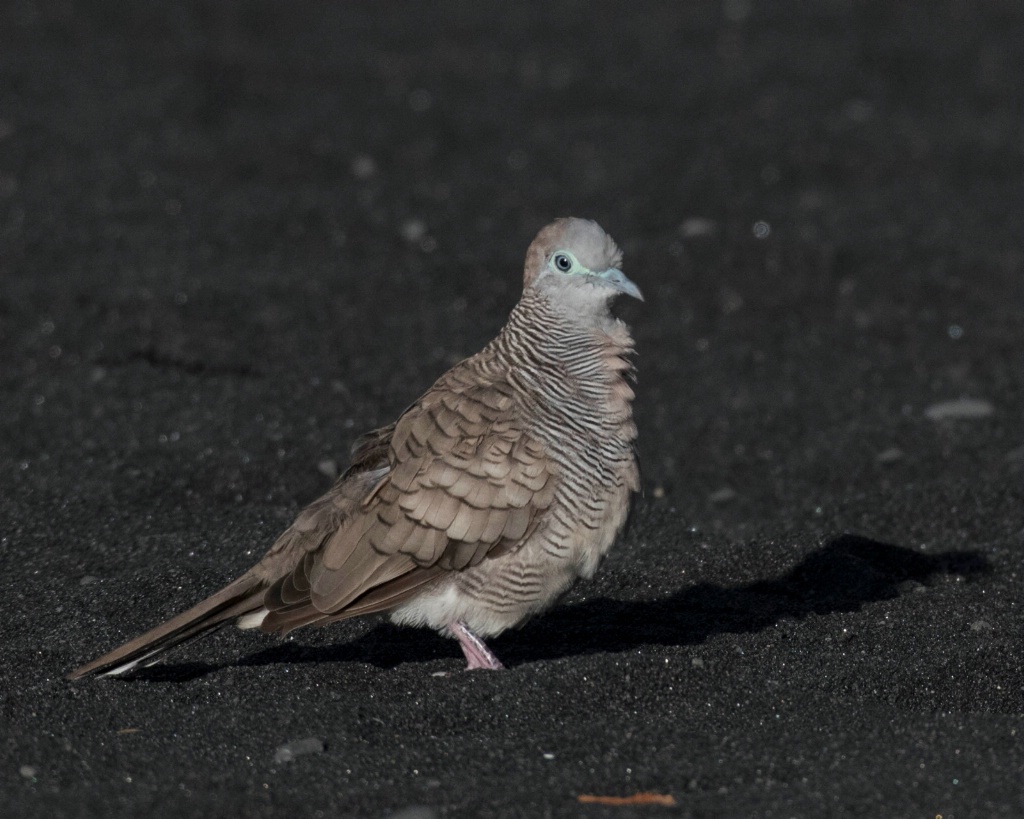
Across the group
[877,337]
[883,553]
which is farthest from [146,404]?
[877,337]

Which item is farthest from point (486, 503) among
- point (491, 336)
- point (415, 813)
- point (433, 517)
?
point (491, 336)

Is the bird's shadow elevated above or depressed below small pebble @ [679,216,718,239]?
below

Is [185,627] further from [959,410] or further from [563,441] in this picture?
[959,410]

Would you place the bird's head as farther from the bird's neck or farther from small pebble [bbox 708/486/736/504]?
small pebble [bbox 708/486/736/504]

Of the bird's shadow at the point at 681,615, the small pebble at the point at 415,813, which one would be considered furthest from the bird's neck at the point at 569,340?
the small pebble at the point at 415,813

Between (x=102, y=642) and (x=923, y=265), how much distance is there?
7.07m

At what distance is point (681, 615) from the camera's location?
6.50m

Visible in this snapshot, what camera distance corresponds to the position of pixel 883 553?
7.38m

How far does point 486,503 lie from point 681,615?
1.32m

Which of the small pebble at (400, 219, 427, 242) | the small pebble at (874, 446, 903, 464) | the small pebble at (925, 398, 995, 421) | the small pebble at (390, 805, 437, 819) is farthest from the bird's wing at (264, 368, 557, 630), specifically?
the small pebble at (400, 219, 427, 242)

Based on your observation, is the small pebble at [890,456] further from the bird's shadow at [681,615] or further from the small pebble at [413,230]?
the small pebble at [413,230]

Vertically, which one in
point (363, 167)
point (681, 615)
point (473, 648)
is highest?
point (363, 167)

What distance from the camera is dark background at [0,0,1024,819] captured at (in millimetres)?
4961

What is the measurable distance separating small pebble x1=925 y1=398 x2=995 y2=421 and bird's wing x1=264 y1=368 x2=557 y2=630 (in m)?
4.22
